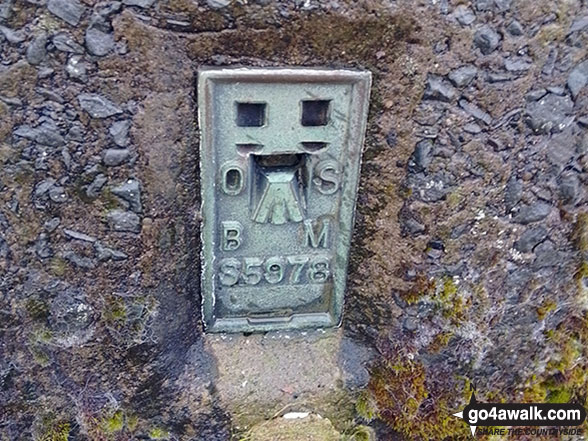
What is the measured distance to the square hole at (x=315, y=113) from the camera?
899 millimetres

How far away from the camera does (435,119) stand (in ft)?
2.92

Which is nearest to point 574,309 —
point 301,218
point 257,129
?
point 301,218

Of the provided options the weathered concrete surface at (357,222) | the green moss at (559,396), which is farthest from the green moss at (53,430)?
the green moss at (559,396)

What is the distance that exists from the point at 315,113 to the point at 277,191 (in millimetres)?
124

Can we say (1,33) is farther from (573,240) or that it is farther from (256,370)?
(573,240)

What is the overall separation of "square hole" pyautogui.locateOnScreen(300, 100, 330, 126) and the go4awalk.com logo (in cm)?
55

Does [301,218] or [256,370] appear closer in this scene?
[301,218]

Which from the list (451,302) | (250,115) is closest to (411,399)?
(451,302)

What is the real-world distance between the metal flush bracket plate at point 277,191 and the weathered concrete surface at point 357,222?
0.02 metres

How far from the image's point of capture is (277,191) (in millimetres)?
940

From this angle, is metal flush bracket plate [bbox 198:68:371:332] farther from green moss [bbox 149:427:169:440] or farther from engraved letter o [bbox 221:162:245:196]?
green moss [bbox 149:427:169:440]

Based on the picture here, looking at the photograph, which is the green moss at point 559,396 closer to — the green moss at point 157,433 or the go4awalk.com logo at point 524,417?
the go4awalk.com logo at point 524,417

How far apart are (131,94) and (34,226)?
0.78 ft

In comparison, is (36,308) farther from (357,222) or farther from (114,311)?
(357,222)
